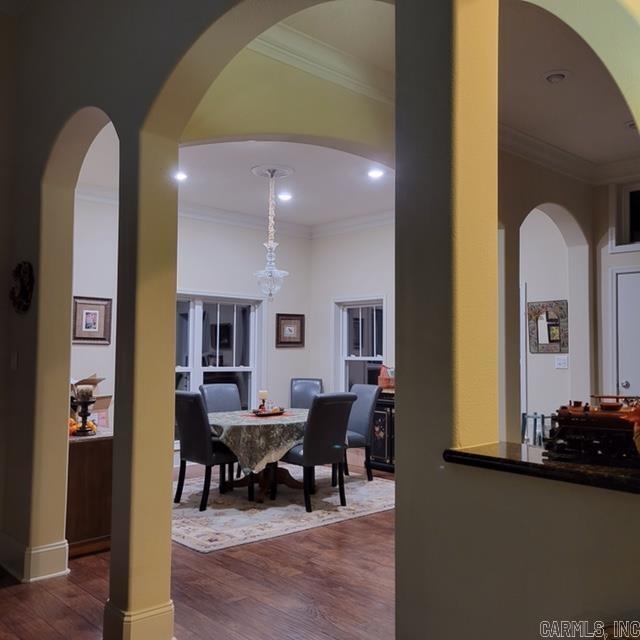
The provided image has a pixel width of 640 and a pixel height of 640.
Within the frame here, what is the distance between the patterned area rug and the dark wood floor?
185 mm

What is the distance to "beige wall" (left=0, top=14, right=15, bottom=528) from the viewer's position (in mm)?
3641

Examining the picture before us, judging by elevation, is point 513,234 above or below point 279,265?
below

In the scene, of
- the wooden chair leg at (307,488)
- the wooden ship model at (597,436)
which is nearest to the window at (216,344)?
the wooden chair leg at (307,488)

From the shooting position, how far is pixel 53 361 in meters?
3.37

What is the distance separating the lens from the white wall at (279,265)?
6.30m

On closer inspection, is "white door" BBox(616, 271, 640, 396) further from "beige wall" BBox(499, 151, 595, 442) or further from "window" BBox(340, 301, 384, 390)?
"window" BBox(340, 301, 384, 390)

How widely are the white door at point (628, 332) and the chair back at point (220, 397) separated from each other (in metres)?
3.68

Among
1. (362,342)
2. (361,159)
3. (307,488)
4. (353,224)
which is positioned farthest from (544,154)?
(362,342)

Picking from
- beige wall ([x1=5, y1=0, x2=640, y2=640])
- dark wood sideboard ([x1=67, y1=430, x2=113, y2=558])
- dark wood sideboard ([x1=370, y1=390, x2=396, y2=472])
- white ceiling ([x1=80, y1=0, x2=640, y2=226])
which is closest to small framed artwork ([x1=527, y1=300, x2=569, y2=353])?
white ceiling ([x1=80, y1=0, x2=640, y2=226])

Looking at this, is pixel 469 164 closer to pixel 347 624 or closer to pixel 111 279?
pixel 347 624

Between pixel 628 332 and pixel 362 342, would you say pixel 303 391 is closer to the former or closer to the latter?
pixel 362 342

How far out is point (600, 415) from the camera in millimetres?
1377

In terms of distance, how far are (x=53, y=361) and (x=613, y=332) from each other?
4531 mm

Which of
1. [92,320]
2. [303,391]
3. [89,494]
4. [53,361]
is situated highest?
[92,320]
